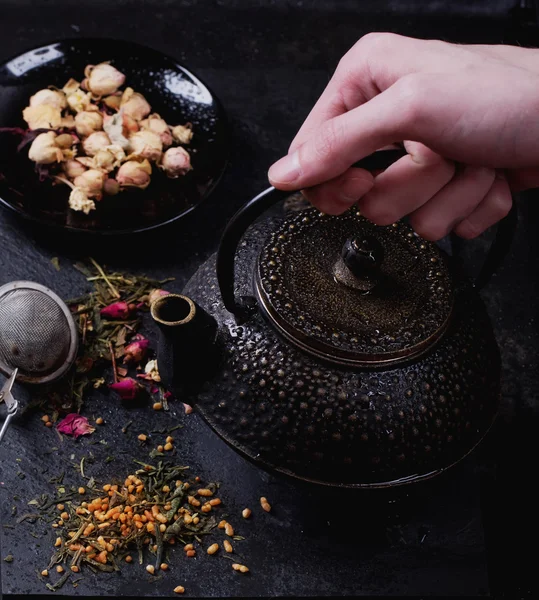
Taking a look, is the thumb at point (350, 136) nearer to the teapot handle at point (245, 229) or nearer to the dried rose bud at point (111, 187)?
the teapot handle at point (245, 229)

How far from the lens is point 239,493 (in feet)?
5.03

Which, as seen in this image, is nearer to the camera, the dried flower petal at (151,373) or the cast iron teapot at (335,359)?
the cast iron teapot at (335,359)

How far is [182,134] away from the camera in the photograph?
6.47ft

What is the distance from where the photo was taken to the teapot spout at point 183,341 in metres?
1.21

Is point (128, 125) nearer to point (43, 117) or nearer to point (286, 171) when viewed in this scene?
point (43, 117)

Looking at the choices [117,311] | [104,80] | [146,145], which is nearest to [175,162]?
[146,145]

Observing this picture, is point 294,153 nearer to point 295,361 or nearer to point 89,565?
point 295,361

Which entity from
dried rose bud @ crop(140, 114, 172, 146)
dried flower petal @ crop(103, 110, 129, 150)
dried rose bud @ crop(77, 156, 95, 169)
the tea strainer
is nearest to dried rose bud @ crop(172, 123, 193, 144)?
dried rose bud @ crop(140, 114, 172, 146)

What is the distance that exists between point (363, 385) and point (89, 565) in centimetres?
64

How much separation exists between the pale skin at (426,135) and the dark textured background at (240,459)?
23.1 inches

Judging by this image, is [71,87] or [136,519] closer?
[136,519]

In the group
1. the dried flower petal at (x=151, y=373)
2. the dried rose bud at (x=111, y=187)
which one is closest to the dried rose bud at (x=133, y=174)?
the dried rose bud at (x=111, y=187)

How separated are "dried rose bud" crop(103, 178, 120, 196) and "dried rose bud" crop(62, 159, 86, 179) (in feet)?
0.23

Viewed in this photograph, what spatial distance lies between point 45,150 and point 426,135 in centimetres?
102
